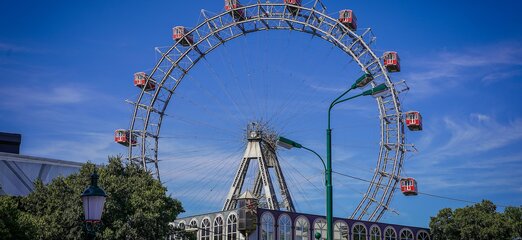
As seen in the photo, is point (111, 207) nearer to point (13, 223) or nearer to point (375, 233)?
point (13, 223)

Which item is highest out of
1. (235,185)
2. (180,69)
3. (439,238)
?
(180,69)

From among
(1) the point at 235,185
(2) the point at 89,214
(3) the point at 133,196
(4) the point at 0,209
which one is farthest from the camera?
(1) the point at 235,185

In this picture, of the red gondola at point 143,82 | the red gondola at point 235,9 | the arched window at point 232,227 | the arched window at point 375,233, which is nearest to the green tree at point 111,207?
the arched window at point 232,227

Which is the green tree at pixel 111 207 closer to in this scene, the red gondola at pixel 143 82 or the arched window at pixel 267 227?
the arched window at pixel 267 227

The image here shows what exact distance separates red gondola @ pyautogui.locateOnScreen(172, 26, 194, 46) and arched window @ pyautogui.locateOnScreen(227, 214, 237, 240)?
23.2m

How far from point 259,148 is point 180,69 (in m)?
15.1

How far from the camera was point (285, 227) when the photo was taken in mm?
72375

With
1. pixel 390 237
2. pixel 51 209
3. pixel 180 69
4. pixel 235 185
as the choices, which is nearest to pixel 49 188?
pixel 51 209

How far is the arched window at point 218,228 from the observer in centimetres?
7300

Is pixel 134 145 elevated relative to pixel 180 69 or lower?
lower

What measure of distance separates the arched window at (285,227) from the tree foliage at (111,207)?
13064 mm

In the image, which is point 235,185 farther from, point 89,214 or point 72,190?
A: point 89,214

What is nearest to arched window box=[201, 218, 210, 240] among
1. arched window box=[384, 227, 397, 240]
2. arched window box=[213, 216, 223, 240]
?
arched window box=[213, 216, 223, 240]

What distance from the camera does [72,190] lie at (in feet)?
194
